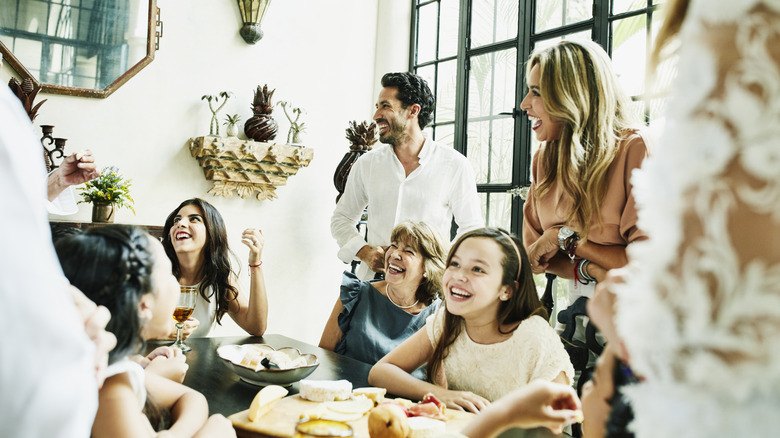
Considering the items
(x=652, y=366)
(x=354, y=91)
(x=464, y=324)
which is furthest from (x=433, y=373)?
(x=354, y=91)

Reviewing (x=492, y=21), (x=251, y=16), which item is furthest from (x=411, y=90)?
(x=251, y=16)

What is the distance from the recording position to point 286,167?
425cm

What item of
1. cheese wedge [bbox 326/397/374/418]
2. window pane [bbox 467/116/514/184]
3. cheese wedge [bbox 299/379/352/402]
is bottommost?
cheese wedge [bbox 326/397/374/418]

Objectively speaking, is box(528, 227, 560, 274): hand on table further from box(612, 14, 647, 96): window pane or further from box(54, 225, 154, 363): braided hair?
box(612, 14, 647, 96): window pane

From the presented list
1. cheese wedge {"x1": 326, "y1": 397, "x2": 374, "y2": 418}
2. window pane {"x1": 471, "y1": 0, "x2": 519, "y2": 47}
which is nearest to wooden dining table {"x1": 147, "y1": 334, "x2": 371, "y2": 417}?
cheese wedge {"x1": 326, "y1": 397, "x2": 374, "y2": 418}

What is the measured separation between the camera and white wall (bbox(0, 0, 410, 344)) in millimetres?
3773

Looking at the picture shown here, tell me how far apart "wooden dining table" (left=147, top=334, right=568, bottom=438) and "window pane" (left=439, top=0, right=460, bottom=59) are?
2.85 meters

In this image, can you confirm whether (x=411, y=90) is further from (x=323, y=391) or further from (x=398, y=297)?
(x=323, y=391)

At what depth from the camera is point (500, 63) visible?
4.09 m

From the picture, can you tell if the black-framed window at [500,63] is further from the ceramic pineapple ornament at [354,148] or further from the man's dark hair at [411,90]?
the man's dark hair at [411,90]

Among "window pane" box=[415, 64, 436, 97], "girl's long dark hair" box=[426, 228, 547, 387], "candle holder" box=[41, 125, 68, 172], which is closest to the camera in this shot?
"girl's long dark hair" box=[426, 228, 547, 387]

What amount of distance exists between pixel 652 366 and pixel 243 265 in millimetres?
3912

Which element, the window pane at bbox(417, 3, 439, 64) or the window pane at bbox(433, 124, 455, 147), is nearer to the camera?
the window pane at bbox(433, 124, 455, 147)

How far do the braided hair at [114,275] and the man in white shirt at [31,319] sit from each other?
1.25ft
